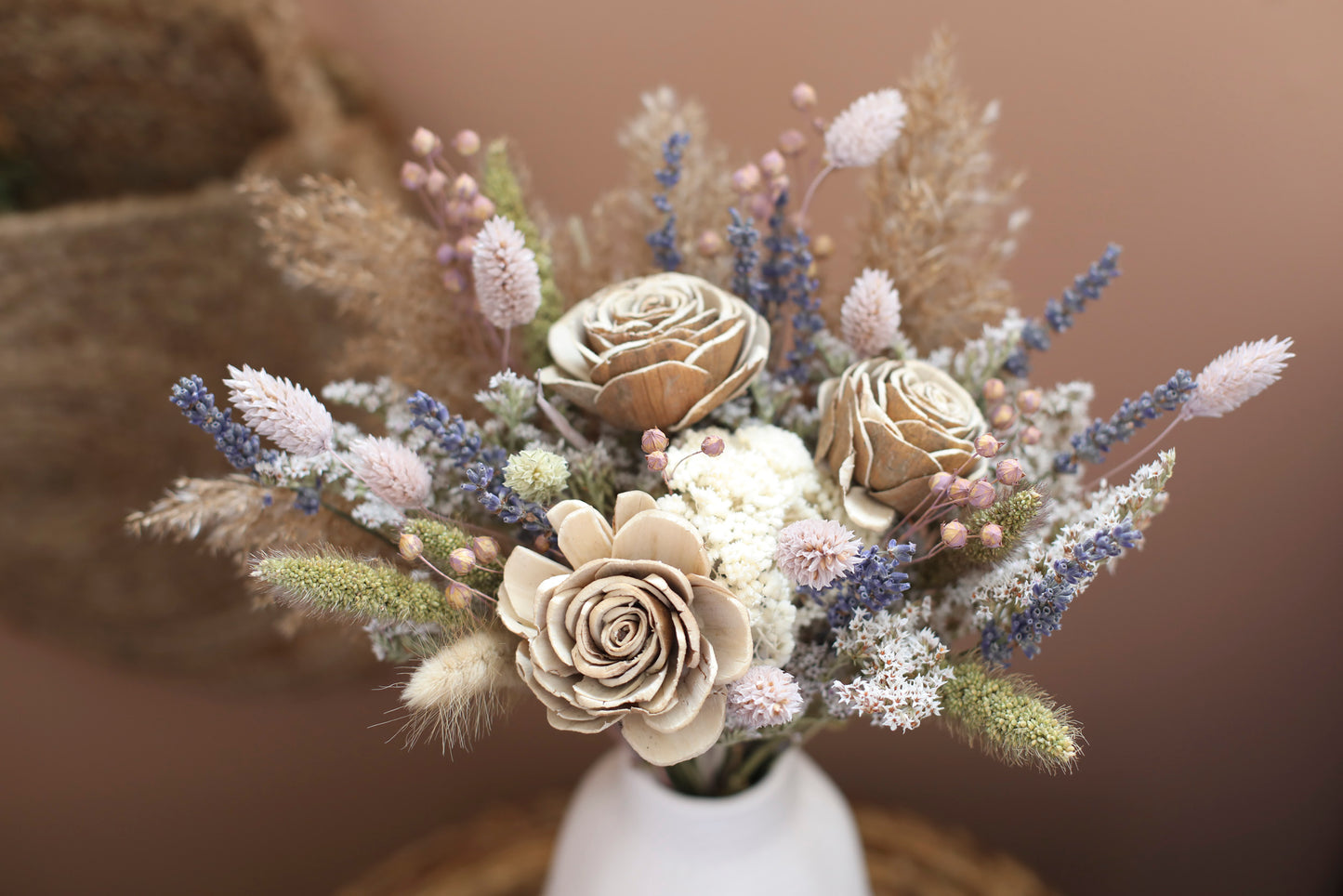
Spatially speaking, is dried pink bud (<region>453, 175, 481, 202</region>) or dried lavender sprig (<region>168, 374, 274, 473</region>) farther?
dried pink bud (<region>453, 175, 481, 202</region>)

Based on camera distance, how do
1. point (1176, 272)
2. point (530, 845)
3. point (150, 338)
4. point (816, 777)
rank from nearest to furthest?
point (816, 777) → point (1176, 272) → point (530, 845) → point (150, 338)

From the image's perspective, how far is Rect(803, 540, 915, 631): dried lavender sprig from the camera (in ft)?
1.62

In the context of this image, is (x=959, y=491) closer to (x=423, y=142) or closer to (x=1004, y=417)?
(x=1004, y=417)

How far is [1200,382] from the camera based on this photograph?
0.54 m

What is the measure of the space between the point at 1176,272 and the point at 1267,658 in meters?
0.45

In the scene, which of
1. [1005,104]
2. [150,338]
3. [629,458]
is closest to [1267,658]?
[1005,104]

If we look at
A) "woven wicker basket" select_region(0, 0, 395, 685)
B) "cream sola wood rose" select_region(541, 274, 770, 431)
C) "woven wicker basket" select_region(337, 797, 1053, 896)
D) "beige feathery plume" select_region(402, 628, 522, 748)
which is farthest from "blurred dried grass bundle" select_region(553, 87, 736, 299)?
"woven wicker basket" select_region(337, 797, 1053, 896)

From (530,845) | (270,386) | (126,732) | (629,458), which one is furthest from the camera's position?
(126,732)

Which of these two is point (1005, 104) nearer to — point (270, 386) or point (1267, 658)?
point (1267, 658)

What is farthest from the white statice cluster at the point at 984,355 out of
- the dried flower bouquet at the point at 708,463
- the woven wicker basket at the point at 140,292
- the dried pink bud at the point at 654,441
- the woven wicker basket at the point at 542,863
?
the woven wicker basket at the point at 140,292

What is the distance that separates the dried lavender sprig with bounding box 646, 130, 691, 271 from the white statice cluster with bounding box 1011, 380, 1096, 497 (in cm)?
28

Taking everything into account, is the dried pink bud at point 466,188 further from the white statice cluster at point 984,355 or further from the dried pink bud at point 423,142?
the white statice cluster at point 984,355

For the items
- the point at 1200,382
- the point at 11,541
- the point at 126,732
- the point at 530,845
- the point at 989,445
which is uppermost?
the point at 1200,382

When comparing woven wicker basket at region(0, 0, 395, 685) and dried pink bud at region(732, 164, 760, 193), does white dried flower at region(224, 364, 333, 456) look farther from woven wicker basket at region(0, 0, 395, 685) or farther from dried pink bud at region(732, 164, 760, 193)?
woven wicker basket at region(0, 0, 395, 685)
